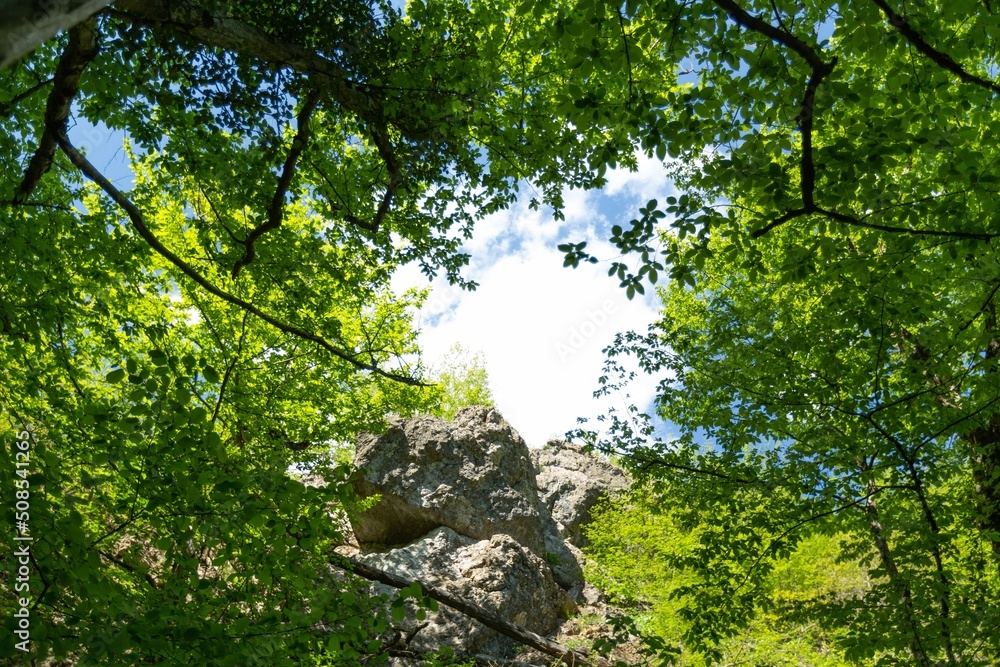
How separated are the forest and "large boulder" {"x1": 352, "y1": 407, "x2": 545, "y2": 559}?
23.2 ft

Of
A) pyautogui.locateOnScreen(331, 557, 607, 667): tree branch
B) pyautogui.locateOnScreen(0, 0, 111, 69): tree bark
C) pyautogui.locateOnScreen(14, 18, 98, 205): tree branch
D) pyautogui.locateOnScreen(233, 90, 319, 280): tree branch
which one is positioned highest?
pyautogui.locateOnScreen(233, 90, 319, 280): tree branch

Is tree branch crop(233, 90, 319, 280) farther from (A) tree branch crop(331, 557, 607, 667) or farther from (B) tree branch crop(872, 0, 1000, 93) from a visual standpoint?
(A) tree branch crop(331, 557, 607, 667)

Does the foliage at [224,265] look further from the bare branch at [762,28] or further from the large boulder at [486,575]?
the large boulder at [486,575]

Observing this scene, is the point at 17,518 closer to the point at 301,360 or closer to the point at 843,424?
the point at 843,424

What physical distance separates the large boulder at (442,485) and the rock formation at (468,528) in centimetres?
3

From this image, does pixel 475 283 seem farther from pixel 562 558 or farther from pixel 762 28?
pixel 562 558

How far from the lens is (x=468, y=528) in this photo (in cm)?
1725

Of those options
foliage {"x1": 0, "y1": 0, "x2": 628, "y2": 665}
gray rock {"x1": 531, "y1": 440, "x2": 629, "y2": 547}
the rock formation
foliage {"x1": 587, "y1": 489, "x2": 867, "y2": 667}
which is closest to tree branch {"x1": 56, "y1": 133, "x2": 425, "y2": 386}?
foliage {"x1": 0, "y1": 0, "x2": 628, "y2": 665}

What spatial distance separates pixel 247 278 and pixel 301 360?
1674 mm

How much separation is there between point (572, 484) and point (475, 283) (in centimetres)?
1777

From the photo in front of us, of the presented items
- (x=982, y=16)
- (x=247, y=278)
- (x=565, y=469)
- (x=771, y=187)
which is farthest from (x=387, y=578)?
(x=565, y=469)

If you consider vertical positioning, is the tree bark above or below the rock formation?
below

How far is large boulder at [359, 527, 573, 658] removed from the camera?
44.4 ft

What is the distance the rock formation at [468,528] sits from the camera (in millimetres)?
14516
